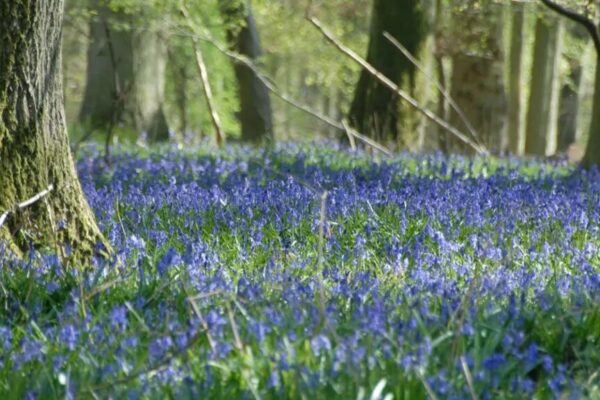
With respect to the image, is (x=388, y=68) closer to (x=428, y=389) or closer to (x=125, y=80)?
(x=125, y=80)

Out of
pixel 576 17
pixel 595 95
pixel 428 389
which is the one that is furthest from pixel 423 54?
pixel 428 389

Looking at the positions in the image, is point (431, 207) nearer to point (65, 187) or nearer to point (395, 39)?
point (65, 187)

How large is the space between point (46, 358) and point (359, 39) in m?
32.1

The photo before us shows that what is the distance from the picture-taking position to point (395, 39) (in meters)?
14.5

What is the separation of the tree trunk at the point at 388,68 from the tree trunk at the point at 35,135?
8.33m

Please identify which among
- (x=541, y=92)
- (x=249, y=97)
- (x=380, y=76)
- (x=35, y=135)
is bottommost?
(x=541, y=92)

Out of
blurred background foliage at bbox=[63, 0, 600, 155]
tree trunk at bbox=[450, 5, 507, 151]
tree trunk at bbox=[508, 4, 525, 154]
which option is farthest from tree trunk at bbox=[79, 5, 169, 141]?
tree trunk at bbox=[508, 4, 525, 154]

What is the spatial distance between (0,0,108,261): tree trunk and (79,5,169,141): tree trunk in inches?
451

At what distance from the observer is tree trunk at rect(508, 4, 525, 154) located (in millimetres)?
22453

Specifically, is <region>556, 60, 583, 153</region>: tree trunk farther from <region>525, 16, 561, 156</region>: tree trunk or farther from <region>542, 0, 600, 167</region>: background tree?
<region>542, 0, 600, 167</region>: background tree

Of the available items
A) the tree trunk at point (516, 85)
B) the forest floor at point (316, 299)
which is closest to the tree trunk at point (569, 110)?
the tree trunk at point (516, 85)

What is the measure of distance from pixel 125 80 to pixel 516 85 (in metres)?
8.64

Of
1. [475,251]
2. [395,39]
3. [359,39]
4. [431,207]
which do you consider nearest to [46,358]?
[475,251]

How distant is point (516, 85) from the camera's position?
22641 millimetres
